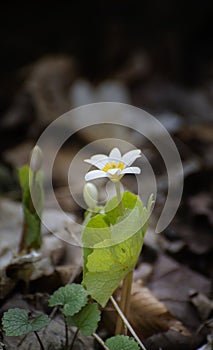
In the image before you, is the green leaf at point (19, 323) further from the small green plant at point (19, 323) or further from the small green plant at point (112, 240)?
the small green plant at point (112, 240)

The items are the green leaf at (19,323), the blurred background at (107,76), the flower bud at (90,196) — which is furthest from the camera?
the blurred background at (107,76)

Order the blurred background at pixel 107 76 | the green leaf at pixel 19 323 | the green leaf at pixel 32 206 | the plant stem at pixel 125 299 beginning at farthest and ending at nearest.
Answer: the blurred background at pixel 107 76, the green leaf at pixel 32 206, the plant stem at pixel 125 299, the green leaf at pixel 19 323

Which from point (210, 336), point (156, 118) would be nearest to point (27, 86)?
point (156, 118)

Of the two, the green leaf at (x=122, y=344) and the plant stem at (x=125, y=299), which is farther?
the plant stem at (x=125, y=299)

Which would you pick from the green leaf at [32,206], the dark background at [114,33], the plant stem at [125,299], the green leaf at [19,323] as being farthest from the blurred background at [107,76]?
the green leaf at [19,323]

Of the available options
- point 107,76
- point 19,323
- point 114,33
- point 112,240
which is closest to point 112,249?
point 112,240

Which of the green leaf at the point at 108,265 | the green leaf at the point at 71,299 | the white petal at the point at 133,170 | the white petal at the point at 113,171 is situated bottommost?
the green leaf at the point at 71,299

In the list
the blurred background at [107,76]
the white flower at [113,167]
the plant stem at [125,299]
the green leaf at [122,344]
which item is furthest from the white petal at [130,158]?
the blurred background at [107,76]

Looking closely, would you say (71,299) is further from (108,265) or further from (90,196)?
(90,196)

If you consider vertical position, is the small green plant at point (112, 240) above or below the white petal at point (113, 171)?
below
